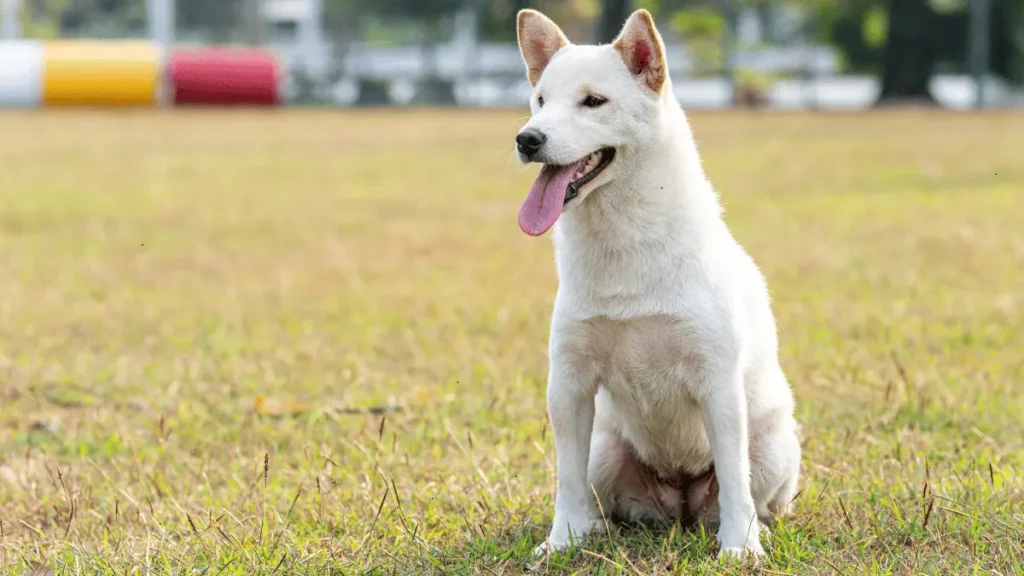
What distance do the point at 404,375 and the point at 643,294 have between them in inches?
109

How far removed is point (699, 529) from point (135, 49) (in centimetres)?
2884

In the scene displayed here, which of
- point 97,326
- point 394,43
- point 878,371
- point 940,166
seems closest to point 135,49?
point 394,43

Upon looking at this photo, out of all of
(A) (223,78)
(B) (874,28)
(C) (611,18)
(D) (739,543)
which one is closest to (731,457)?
(D) (739,543)

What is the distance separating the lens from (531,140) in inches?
129

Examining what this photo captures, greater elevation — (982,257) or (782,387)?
(782,387)

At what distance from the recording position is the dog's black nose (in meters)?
3.27

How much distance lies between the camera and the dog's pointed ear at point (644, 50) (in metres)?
3.37

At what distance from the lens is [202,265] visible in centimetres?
922

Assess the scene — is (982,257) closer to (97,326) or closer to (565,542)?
(97,326)

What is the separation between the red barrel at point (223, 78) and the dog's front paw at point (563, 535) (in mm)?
27336

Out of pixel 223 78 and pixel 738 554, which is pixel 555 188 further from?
pixel 223 78

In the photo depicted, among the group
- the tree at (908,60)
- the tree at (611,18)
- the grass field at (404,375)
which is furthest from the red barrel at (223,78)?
the grass field at (404,375)

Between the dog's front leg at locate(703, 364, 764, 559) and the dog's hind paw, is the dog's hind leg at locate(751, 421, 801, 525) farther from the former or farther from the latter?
the dog's hind paw

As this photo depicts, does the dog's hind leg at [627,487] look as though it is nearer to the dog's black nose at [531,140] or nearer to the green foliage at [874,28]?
the dog's black nose at [531,140]
